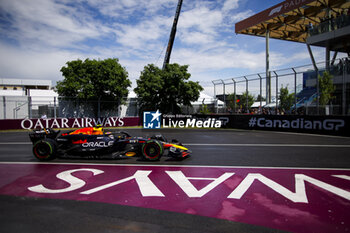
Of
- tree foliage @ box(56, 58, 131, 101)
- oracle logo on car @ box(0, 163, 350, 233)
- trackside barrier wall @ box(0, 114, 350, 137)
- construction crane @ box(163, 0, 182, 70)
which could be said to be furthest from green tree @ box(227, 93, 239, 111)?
oracle logo on car @ box(0, 163, 350, 233)

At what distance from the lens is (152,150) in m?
8.00

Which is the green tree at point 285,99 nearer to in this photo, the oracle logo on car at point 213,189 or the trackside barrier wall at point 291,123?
the trackside barrier wall at point 291,123

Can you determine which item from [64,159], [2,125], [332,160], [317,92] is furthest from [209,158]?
[2,125]

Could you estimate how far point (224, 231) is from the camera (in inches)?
136

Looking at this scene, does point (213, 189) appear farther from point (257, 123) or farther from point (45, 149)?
point (257, 123)

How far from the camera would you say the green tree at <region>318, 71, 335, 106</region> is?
17188 mm

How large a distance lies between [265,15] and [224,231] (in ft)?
105

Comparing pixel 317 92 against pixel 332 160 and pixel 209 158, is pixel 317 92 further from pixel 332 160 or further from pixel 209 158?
pixel 209 158

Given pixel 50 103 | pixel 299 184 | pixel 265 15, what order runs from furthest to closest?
1. pixel 265 15
2. pixel 50 103
3. pixel 299 184

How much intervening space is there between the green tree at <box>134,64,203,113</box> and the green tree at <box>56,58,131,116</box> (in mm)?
3011

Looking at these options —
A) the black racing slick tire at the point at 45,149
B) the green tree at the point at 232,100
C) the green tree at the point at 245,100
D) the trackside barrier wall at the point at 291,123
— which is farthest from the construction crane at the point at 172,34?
the black racing slick tire at the point at 45,149

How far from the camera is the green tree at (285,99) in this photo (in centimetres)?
1920

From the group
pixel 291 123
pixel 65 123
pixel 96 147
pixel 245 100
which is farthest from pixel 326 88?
pixel 65 123

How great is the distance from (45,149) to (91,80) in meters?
20.6
